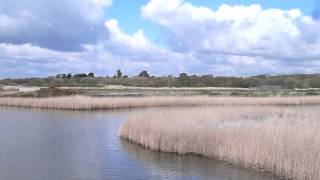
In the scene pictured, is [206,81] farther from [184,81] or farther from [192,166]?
[192,166]

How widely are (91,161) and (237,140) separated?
4.40 m

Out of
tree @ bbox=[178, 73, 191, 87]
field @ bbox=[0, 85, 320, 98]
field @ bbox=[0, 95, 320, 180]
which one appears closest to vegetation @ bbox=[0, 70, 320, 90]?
tree @ bbox=[178, 73, 191, 87]

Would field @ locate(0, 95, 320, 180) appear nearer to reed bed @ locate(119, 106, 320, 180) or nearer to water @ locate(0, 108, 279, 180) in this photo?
reed bed @ locate(119, 106, 320, 180)

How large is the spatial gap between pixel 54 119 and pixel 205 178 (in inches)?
755

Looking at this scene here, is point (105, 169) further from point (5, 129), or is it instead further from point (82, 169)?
point (5, 129)

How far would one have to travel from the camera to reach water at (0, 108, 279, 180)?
13784 mm

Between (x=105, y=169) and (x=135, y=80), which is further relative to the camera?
(x=135, y=80)

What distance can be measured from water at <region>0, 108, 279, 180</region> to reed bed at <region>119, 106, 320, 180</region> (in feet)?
1.24

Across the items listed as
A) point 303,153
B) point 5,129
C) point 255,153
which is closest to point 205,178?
point 255,153

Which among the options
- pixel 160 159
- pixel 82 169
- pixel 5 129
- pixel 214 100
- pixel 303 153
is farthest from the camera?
pixel 214 100

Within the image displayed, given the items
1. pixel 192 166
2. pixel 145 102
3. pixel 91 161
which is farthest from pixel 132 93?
pixel 192 166

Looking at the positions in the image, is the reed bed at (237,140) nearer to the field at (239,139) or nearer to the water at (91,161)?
the field at (239,139)

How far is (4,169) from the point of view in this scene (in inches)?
563

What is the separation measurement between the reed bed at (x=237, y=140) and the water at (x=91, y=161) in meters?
0.38
